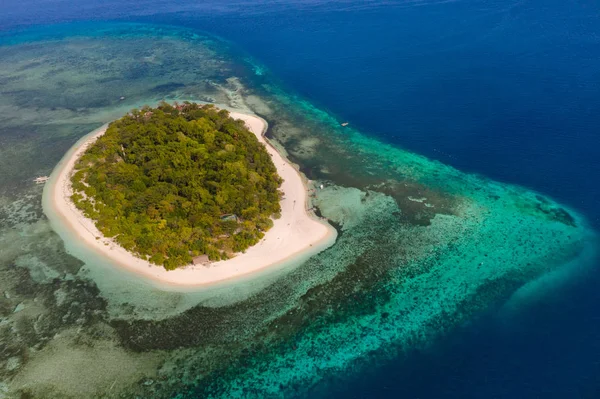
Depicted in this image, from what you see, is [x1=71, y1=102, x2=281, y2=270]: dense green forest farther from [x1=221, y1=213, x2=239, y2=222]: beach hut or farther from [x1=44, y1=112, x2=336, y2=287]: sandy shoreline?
[x1=44, y1=112, x2=336, y2=287]: sandy shoreline

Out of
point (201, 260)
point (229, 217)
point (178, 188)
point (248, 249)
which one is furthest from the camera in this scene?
point (178, 188)

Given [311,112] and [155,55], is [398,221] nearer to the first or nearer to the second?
[311,112]

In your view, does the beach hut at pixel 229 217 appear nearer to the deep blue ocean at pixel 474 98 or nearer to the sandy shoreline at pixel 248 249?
the sandy shoreline at pixel 248 249

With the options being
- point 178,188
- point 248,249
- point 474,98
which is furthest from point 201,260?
point 474,98

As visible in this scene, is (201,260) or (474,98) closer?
(201,260)

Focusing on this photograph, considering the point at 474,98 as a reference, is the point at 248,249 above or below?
below

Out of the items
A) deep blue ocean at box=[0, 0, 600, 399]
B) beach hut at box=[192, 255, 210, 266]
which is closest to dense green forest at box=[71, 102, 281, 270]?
beach hut at box=[192, 255, 210, 266]

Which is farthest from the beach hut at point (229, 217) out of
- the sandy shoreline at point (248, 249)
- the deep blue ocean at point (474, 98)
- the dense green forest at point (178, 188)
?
the deep blue ocean at point (474, 98)

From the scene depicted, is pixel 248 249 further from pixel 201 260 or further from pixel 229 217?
pixel 201 260
